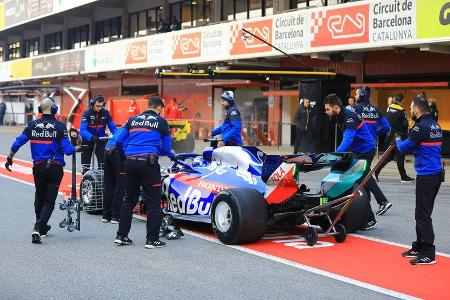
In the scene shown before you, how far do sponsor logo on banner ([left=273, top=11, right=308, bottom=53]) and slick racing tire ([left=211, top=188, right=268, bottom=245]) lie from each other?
14.3 metres

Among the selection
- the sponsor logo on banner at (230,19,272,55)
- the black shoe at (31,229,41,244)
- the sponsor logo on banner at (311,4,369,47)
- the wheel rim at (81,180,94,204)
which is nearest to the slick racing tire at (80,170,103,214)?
the wheel rim at (81,180,94,204)

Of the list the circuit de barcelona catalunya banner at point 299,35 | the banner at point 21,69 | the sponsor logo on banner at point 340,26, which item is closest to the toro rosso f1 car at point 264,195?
the circuit de barcelona catalunya banner at point 299,35

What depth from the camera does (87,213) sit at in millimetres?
10438

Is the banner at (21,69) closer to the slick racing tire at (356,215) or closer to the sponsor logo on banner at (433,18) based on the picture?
the sponsor logo on banner at (433,18)

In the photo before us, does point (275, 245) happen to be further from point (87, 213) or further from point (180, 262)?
point (87, 213)

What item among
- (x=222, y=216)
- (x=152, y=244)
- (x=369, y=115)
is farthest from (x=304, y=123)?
(x=152, y=244)

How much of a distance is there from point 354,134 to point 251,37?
15622mm

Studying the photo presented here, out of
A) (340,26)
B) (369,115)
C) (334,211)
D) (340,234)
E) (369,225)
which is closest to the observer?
(340,234)

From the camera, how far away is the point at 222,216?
8109 mm

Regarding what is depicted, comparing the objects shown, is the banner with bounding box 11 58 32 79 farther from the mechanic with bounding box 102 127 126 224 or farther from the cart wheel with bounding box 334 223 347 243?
the cart wheel with bounding box 334 223 347 243

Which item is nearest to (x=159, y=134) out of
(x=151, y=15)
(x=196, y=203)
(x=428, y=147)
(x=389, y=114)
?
(x=196, y=203)

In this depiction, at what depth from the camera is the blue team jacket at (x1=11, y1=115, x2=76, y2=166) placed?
8273mm

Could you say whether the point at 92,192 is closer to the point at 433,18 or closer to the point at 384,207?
the point at 384,207

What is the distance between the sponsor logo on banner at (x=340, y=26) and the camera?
19.5m
